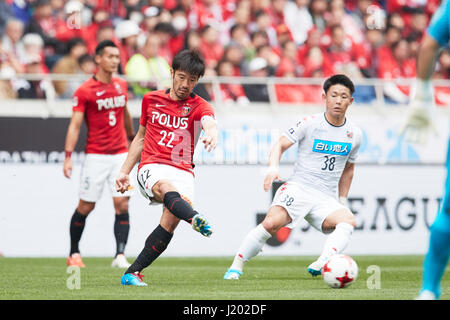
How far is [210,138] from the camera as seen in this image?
7.62 m

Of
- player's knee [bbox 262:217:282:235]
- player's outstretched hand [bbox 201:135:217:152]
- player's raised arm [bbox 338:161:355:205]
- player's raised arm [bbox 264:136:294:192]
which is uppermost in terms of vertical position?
player's outstretched hand [bbox 201:135:217:152]

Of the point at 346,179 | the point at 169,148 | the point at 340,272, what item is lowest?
the point at 340,272

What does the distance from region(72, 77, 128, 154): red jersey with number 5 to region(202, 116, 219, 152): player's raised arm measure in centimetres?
365

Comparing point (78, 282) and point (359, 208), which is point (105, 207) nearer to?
point (359, 208)

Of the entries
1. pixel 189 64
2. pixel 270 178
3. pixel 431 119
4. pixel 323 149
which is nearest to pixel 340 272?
pixel 270 178

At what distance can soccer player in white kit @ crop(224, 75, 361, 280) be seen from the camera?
952 cm

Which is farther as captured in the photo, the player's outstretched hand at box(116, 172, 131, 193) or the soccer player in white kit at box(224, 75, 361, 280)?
the soccer player in white kit at box(224, 75, 361, 280)

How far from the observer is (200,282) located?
9.16 meters

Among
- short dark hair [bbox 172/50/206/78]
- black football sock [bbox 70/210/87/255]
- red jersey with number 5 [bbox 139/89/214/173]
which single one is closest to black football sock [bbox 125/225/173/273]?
red jersey with number 5 [bbox 139/89/214/173]

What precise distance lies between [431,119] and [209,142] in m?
2.36

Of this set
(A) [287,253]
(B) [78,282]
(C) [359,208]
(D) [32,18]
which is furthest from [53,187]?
(B) [78,282]

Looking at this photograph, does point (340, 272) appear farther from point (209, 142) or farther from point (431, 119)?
point (431, 119)

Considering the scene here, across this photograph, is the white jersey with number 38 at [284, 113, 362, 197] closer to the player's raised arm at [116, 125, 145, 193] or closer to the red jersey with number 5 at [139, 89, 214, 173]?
the red jersey with number 5 at [139, 89, 214, 173]

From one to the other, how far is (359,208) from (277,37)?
405 cm
